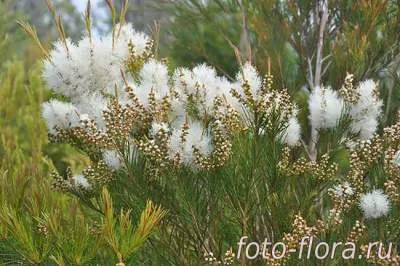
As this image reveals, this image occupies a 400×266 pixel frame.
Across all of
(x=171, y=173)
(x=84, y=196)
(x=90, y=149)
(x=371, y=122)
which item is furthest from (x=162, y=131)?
(x=371, y=122)

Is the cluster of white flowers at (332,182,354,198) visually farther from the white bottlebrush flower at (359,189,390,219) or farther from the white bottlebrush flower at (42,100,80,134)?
the white bottlebrush flower at (42,100,80,134)

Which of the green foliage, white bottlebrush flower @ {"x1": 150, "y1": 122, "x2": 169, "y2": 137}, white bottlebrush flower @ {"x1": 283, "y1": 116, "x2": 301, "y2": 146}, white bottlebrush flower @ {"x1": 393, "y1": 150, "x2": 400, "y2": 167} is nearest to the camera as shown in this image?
white bottlebrush flower @ {"x1": 150, "y1": 122, "x2": 169, "y2": 137}

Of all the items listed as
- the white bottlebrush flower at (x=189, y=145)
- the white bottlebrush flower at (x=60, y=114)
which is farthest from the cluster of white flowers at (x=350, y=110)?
the white bottlebrush flower at (x=60, y=114)

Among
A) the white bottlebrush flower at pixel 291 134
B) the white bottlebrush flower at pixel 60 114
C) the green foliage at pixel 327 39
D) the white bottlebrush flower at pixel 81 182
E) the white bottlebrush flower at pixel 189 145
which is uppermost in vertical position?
the green foliage at pixel 327 39

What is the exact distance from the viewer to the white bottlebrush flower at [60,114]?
230 cm

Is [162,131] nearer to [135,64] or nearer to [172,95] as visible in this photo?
[172,95]

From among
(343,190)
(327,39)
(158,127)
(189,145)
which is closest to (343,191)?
(343,190)

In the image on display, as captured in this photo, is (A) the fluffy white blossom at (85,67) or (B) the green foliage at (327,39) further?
(B) the green foliage at (327,39)

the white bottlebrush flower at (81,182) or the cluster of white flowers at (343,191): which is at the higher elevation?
the cluster of white flowers at (343,191)

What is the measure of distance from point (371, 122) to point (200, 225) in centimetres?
68

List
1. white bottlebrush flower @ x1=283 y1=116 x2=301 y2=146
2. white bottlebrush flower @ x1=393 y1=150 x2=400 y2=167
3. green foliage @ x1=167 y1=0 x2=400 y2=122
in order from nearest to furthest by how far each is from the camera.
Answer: white bottlebrush flower @ x1=393 y1=150 x2=400 y2=167 < white bottlebrush flower @ x1=283 y1=116 x2=301 y2=146 < green foliage @ x1=167 y1=0 x2=400 y2=122

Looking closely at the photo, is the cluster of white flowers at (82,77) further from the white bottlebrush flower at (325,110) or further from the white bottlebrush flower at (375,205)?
the white bottlebrush flower at (375,205)

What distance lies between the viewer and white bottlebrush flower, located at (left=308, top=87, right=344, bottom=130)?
2.42 meters

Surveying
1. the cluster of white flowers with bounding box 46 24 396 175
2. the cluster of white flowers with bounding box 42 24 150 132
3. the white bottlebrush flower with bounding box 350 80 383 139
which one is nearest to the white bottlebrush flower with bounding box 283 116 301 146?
the cluster of white flowers with bounding box 46 24 396 175
